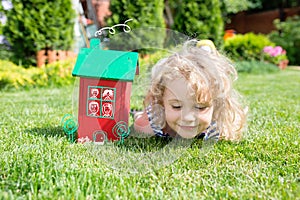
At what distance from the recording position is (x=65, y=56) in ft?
20.5

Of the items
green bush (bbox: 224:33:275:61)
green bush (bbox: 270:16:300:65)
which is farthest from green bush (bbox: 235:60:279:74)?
green bush (bbox: 270:16:300:65)

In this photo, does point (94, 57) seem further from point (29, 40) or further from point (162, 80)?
point (29, 40)

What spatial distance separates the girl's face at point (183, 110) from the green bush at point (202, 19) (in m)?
6.50

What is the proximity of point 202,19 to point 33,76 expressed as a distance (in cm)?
459

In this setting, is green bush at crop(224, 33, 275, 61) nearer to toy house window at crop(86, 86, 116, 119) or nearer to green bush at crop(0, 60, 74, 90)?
green bush at crop(0, 60, 74, 90)

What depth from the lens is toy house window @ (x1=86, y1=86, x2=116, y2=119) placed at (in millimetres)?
1971

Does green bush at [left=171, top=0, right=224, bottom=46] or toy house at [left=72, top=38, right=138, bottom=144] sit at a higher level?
green bush at [left=171, top=0, right=224, bottom=46]

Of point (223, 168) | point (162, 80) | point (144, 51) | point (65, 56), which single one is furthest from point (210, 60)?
point (65, 56)

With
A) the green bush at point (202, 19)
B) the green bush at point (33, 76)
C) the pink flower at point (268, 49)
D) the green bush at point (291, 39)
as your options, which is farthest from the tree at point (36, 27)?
the green bush at point (291, 39)

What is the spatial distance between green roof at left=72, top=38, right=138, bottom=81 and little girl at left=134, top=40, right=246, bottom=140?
6.2 inches

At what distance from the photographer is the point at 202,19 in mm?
8328

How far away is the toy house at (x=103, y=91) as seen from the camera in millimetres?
1949

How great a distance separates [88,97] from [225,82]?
78 centimetres

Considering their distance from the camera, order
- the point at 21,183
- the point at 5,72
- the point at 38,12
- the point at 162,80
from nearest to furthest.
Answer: the point at 21,183 < the point at 162,80 < the point at 5,72 < the point at 38,12
